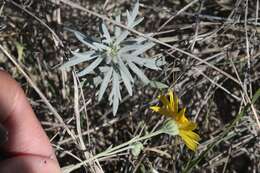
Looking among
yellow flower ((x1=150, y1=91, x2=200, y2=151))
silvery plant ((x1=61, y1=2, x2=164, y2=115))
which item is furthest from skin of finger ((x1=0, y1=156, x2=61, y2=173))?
yellow flower ((x1=150, y1=91, x2=200, y2=151))

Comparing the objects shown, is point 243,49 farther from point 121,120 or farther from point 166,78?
point 121,120

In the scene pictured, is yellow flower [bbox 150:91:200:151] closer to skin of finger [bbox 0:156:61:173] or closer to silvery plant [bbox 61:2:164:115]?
silvery plant [bbox 61:2:164:115]

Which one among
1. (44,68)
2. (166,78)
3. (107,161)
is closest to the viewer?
(166,78)

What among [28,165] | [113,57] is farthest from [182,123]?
[28,165]

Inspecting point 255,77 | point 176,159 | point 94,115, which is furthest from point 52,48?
point 255,77

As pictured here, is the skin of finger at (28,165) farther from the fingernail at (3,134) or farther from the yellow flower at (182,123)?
the yellow flower at (182,123)

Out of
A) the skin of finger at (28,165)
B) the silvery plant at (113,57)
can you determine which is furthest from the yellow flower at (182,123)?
the skin of finger at (28,165)
